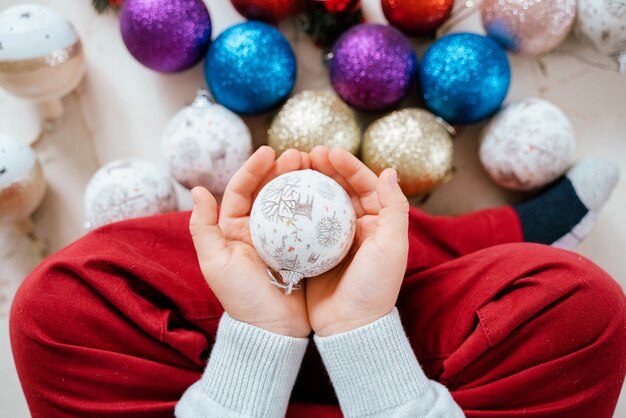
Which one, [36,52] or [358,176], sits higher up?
[36,52]

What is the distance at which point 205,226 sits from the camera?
25.6 inches

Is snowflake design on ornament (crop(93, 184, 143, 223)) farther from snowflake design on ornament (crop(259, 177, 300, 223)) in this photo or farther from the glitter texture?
the glitter texture

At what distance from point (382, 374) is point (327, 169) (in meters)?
0.26

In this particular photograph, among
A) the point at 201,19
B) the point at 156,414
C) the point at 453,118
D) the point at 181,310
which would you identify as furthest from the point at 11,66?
the point at 453,118

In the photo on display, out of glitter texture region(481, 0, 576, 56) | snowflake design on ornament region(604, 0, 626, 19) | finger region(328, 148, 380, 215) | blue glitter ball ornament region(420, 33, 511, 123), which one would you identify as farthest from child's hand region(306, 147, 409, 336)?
snowflake design on ornament region(604, 0, 626, 19)

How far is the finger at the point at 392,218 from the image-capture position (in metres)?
0.64

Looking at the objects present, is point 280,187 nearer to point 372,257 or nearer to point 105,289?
point 372,257

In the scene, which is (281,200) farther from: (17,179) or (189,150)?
(17,179)

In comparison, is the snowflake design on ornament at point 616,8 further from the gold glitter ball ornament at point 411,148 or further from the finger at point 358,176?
the finger at point 358,176

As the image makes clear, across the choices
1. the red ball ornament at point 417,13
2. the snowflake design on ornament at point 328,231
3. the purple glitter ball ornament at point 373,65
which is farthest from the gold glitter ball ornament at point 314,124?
the snowflake design on ornament at point 328,231

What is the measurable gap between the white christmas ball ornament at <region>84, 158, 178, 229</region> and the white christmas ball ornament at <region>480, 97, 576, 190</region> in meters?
0.52

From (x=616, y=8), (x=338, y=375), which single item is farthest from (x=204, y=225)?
(x=616, y=8)

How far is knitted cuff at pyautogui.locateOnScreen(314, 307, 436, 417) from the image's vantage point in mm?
657

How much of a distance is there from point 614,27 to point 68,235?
37.6 inches
